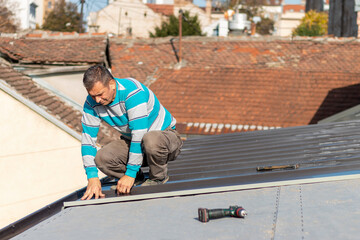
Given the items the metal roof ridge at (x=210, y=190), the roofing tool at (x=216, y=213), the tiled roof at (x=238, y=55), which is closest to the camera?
the roofing tool at (x=216, y=213)

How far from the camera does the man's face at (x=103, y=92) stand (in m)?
A: 4.14

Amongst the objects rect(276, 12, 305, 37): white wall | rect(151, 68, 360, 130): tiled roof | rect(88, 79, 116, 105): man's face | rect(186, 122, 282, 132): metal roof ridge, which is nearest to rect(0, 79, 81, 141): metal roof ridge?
rect(151, 68, 360, 130): tiled roof

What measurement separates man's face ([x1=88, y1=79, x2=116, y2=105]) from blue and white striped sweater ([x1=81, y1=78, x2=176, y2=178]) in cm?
7

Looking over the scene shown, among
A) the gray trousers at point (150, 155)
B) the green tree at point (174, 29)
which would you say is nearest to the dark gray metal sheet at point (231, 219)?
the gray trousers at point (150, 155)

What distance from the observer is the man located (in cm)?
424

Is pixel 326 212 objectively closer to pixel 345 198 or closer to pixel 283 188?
pixel 345 198

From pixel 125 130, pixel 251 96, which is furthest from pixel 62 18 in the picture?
pixel 125 130

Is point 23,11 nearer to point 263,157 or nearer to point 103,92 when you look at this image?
point 263,157

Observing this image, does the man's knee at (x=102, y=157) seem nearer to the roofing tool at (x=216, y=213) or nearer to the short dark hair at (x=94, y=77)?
the short dark hair at (x=94, y=77)

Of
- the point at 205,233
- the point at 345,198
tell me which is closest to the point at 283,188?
the point at 345,198

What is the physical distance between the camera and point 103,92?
13.7 feet

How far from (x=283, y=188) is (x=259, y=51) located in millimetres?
17628

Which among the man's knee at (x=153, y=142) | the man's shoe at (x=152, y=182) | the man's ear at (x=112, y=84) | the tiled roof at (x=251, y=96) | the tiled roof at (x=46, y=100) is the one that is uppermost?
the man's ear at (x=112, y=84)

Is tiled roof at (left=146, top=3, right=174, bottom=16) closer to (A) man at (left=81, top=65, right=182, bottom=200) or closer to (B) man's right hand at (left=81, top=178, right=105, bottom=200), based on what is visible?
(A) man at (left=81, top=65, right=182, bottom=200)
